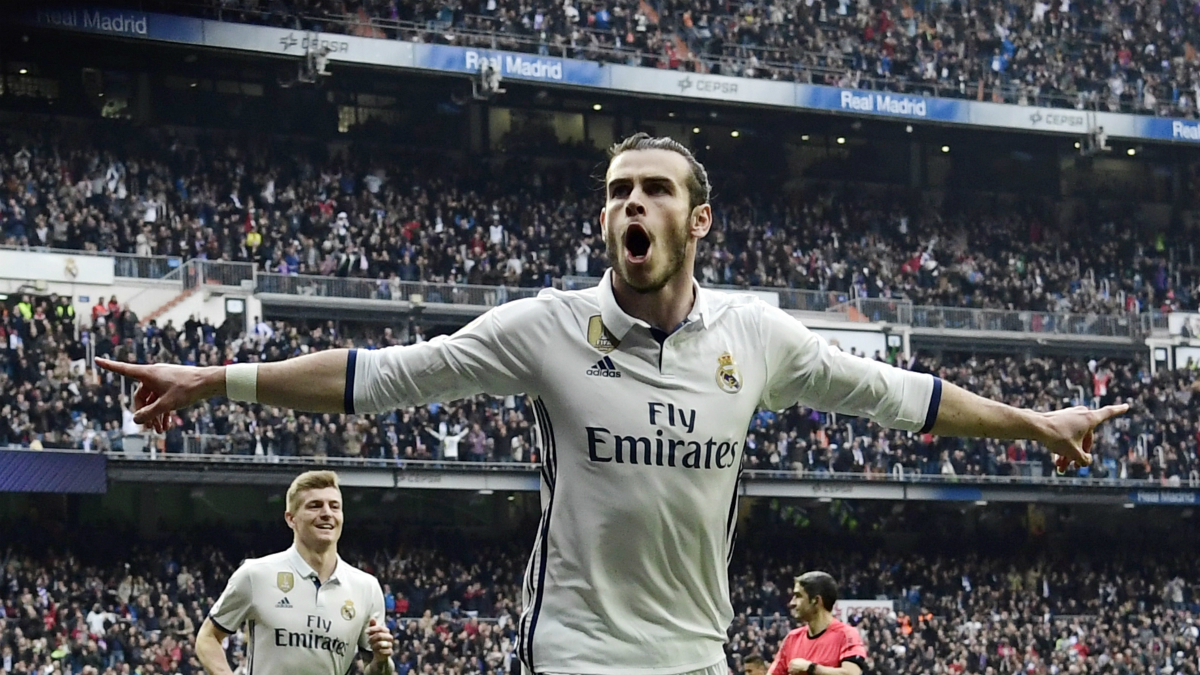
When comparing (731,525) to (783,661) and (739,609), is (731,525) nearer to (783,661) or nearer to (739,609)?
(783,661)

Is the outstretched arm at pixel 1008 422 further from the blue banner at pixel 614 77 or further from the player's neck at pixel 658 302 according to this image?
the blue banner at pixel 614 77

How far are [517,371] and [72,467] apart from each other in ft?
97.3

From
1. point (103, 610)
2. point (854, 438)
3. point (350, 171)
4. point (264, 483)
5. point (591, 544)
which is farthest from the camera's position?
→ point (350, 171)

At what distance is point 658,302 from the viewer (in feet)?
16.8

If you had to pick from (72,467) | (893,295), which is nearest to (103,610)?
(72,467)

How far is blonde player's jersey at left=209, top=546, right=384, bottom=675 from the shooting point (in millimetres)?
8867

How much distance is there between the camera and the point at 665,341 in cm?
508

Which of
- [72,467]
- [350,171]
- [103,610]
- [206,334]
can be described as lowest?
[103,610]

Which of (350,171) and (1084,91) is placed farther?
(1084,91)

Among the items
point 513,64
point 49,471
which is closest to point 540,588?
point 49,471

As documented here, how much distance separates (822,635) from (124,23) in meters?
32.5

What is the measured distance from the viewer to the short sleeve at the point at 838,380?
5.32 m

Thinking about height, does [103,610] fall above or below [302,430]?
below

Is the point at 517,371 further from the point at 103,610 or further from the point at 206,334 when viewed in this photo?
the point at 206,334
